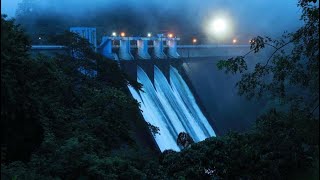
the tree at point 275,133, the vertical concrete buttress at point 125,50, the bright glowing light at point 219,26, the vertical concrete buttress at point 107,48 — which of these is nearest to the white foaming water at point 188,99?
the vertical concrete buttress at point 125,50

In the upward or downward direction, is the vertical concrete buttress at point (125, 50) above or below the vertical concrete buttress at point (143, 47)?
below

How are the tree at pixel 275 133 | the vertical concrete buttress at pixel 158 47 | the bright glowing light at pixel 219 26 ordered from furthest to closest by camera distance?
the bright glowing light at pixel 219 26 < the vertical concrete buttress at pixel 158 47 < the tree at pixel 275 133

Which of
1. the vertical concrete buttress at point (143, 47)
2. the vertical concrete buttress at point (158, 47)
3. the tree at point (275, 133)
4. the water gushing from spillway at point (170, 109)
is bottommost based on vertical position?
the tree at point (275, 133)

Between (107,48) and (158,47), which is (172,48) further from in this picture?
(107,48)

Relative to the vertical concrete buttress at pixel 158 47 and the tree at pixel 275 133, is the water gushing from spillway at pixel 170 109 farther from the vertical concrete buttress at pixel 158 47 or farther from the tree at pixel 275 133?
the tree at pixel 275 133

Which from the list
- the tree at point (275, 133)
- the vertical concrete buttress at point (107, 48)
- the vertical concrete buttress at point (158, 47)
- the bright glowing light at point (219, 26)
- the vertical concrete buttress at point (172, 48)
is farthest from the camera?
the bright glowing light at point (219, 26)

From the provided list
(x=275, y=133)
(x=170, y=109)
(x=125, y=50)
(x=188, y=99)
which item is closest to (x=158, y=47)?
(x=125, y=50)

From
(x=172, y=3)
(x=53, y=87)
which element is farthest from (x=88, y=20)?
(x=53, y=87)

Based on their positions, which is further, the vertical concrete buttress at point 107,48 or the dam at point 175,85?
the vertical concrete buttress at point 107,48
